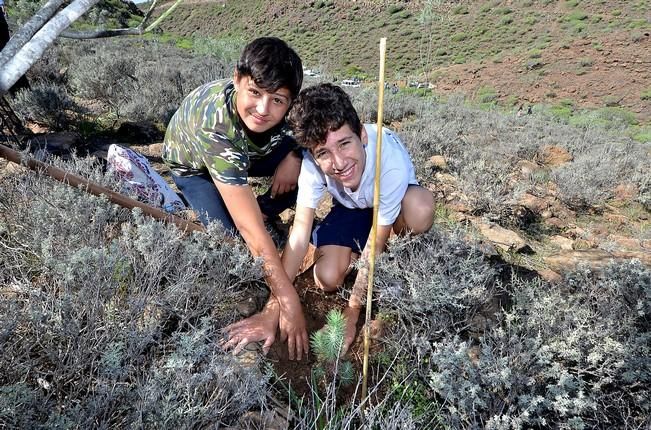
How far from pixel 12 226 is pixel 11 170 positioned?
0.70m

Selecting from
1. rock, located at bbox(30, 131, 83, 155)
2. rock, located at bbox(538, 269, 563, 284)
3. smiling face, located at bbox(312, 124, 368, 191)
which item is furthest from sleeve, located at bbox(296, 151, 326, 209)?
rock, located at bbox(30, 131, 83, 155)

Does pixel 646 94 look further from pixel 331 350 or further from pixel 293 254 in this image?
pixel 331 350

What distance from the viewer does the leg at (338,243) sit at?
7.31 feet

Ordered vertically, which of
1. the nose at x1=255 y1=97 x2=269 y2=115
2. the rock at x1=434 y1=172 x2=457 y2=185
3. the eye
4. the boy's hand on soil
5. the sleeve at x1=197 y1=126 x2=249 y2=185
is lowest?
the rock at x1=434 y1=172 x2=457 y2=185

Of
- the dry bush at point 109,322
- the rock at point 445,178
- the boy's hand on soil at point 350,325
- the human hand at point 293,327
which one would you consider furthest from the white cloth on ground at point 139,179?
the rock at point 445,178

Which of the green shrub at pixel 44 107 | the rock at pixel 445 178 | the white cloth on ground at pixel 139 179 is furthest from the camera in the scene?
the green shrub at pixel 44 107

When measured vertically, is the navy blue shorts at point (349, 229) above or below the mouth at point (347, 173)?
below

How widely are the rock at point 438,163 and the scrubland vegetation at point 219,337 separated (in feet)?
7.16

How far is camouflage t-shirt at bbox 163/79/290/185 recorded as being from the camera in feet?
6.30

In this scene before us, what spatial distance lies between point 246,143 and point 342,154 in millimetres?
557

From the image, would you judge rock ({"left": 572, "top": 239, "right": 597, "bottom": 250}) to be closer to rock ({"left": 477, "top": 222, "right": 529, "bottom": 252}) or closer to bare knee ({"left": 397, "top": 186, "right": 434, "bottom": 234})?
rock ({"left": 477, "top": 222, "right": 529, "bottom": 252})

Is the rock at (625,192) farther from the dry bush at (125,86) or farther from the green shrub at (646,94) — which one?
the green shrub at (646,94)

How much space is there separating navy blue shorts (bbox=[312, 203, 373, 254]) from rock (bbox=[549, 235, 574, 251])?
6.07 feet

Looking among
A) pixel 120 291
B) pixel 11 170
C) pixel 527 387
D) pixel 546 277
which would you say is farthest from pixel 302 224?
pixel 11 170
